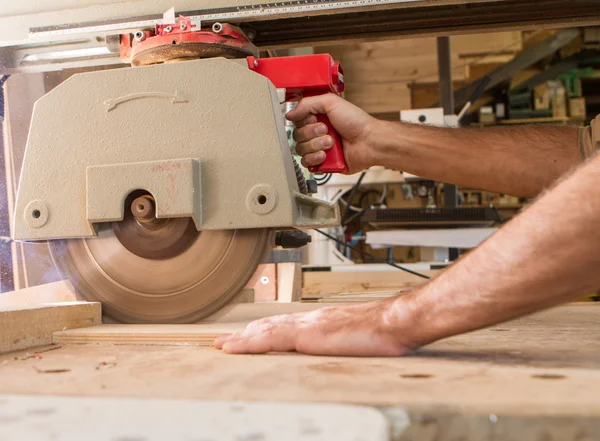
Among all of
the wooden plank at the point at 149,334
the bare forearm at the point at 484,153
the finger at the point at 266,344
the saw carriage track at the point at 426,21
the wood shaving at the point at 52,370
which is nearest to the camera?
the wood shaving at the point at 52,370

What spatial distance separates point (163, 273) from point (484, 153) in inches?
39.7

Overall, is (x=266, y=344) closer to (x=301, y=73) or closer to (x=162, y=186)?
(x=162, y=186)

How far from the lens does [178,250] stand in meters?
1.40

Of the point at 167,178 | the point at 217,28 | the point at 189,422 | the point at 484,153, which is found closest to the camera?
the point at 189,422

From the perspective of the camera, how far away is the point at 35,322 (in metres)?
1.15

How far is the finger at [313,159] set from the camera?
1.61m

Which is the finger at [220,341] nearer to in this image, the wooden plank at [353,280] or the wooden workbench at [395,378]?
the wooden workbench at [395,378]

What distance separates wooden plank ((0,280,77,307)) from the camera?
59.2 inches

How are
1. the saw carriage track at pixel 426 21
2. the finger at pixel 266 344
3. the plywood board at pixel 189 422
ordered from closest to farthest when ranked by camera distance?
Result: the plywood board at pixel 189 422, the finger at pixel 266 344, the saw carriage track at pixel 426 21

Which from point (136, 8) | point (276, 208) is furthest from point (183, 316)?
point (136, 8)

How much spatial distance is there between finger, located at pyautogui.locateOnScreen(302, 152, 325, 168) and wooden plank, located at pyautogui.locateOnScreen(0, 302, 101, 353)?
0.64 m

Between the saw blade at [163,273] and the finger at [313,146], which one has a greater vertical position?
the finger at [313,146]

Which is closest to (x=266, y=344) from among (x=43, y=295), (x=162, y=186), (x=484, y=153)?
(x=162, y=186)

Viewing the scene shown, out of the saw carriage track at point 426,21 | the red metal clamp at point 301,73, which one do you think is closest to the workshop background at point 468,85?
the saw carriage track at point 426,21
